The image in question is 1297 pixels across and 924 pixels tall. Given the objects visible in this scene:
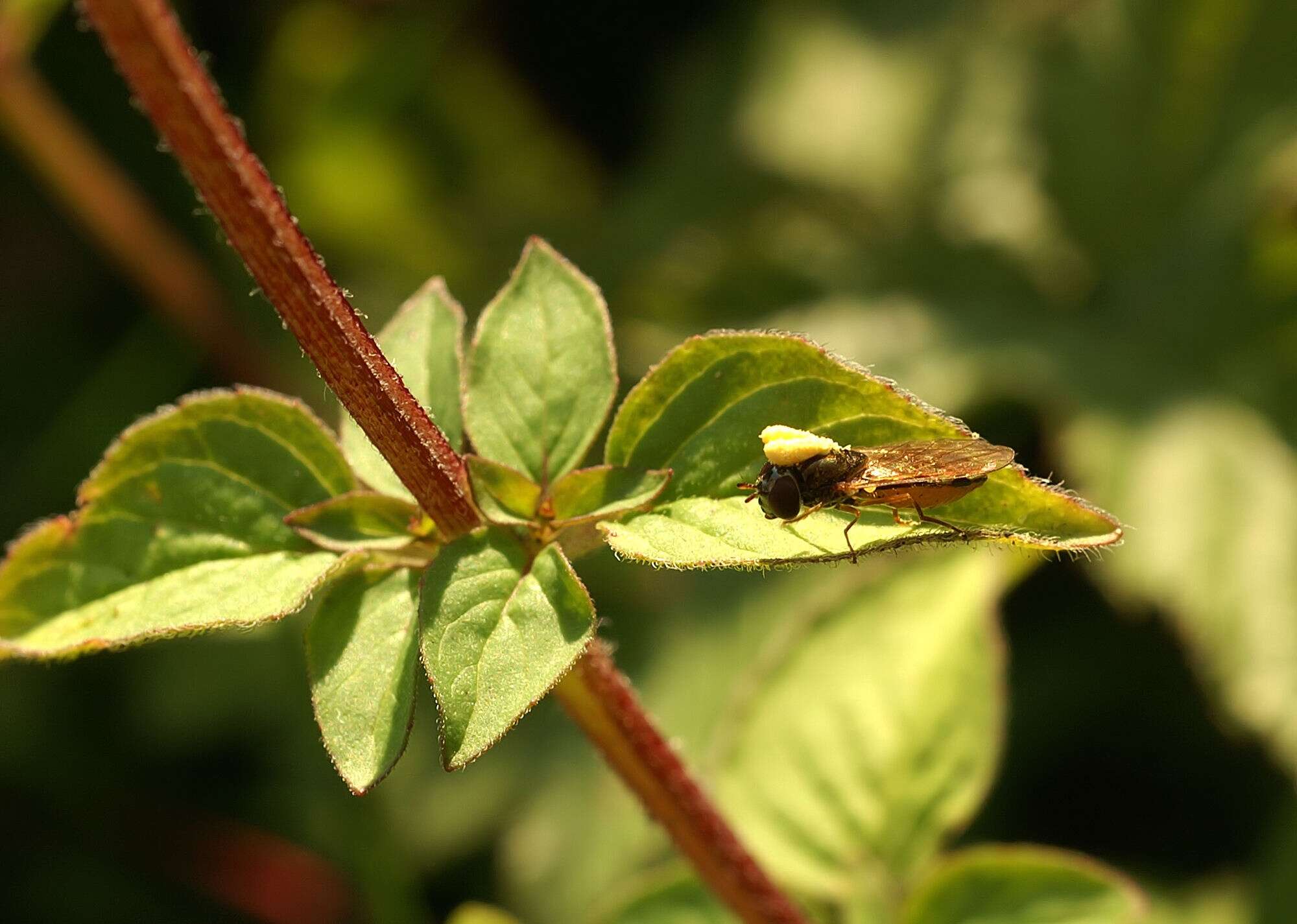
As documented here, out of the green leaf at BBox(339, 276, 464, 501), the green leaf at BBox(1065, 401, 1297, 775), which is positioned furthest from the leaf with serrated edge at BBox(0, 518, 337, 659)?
the green leaf at BBox(1065, 401, 1297, 775)

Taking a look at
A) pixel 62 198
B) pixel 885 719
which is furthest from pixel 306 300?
pixel 62 198

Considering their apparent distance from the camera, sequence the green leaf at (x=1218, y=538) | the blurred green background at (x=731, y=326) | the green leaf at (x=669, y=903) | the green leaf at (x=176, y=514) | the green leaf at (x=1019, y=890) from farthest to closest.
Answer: the blurred green background at (x=731, y=326), the green leaf at (x=1218, y=538), the green leaf at (x=669, y=903), the green leaf at (x=1019, y=890), the green leaf at (x=176, y=514)

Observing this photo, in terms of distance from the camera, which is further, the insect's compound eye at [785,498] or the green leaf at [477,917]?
the green leaf at [477,917]

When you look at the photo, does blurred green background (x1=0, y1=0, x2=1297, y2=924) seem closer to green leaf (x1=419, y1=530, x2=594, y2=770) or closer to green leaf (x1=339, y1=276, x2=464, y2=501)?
green leaf (x1=339, y1=276, x2=464, y2=501)

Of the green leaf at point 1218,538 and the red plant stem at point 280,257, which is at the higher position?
the red plant stem at point 280,257

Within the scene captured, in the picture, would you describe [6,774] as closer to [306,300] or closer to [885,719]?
[885,719]

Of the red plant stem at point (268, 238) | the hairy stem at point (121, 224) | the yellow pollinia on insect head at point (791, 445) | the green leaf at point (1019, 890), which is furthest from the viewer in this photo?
the hairy stem at point (121, 224)

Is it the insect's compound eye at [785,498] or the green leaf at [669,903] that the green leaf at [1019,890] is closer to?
the green leaf at [669,903]

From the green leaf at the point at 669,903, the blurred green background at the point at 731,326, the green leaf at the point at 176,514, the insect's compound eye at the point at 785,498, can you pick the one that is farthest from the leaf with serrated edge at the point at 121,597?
the blurred green background at the point at 731,326
